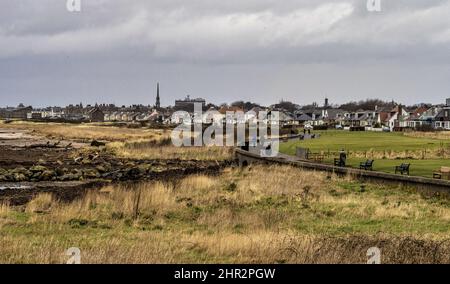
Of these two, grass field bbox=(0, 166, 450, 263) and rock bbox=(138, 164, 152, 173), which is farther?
rock bbox=(138, 164, 152, 173)

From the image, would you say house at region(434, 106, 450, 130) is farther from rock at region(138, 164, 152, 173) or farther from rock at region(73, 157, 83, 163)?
rock at region(73, 157, 83, 163)

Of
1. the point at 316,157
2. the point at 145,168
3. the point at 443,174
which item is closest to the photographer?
the point at 443,174

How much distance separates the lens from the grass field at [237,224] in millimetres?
13195

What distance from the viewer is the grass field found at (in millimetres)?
13195

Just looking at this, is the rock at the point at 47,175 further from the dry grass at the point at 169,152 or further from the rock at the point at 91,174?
the dry grass at the point at 169,152

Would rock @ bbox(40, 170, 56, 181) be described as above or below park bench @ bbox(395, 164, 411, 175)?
below

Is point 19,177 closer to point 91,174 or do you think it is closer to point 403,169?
point 91,174

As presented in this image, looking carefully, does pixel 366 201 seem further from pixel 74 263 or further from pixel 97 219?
pixel 74 263

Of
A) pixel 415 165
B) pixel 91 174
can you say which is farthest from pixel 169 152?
pixel 415 165

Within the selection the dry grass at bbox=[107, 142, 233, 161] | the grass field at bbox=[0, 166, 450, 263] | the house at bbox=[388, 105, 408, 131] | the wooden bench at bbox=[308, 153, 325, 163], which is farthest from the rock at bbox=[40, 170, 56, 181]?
the house at bbox=[388, 105, 408, 131]

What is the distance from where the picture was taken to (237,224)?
64.9 ft

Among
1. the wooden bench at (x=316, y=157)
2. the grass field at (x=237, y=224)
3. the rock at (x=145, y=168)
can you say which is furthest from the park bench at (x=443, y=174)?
the rock at (x=145, y=168)

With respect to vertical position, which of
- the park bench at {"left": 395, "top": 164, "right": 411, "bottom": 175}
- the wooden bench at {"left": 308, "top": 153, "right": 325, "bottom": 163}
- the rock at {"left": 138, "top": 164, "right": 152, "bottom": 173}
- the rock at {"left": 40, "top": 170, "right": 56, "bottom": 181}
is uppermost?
the park bench at {"left": 395, "top": 164, "right": 411, "bottom": 175}

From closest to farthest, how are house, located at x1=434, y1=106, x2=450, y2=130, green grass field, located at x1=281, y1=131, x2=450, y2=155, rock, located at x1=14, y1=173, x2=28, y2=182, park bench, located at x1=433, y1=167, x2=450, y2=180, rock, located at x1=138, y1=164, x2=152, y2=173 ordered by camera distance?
park bench, located at x1=433, y1=167, x2=450, y2=180
rock, located at x1=14, y1=173, x2=28, y2=182
rock, located at x1=138, y1=164, x2=152, y2=173
green grass field, located at x1=281, y1=131, x2=450, y2=155
house, located at x1=434, y1=106, x2=450, y2=130
